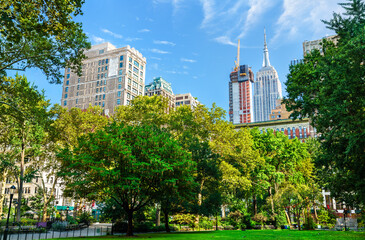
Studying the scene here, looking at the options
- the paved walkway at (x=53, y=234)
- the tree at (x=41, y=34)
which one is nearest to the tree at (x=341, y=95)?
the tree at (x=41, y=34)

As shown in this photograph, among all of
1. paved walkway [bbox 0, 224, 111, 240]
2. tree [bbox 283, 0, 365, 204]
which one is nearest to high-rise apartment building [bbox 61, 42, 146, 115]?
paved walkway [bbox 0, 224, 111, 240]

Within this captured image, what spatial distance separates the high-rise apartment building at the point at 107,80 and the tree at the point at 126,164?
8572cm

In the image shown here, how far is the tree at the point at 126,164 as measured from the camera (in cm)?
2647

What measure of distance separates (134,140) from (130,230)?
9275 millimetres

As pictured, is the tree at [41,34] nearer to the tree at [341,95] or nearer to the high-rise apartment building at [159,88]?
the tree at [341,95]

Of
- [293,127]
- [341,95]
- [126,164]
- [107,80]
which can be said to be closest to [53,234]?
[126,164]

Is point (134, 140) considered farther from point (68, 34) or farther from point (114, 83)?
point (114, 83)

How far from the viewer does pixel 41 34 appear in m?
17.5

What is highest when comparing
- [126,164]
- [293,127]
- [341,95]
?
[293,127]

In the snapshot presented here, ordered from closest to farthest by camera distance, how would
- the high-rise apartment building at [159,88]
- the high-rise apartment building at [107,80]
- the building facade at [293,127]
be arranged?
the high-rise apartment building at [107,80] < the building facade at [293,127] < the high-rise apartment building at [159,88]

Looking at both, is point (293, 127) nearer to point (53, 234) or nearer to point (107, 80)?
point (107, 80)

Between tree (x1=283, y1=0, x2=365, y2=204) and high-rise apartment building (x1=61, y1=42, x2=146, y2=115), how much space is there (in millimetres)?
92179

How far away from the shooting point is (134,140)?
97.1ft

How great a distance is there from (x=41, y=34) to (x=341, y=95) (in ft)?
68.8
